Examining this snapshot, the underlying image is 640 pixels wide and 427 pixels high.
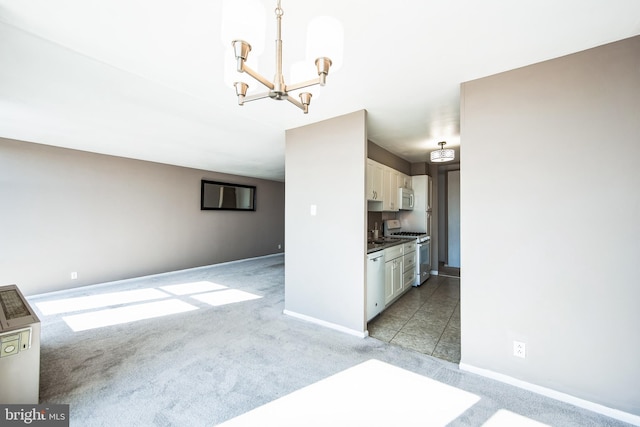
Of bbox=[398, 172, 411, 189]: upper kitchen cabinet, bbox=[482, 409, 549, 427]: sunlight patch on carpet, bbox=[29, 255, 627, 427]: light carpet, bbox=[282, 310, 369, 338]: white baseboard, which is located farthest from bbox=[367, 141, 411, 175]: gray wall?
bbox=[482, 409, 549, 427]: sunlight patch on carpet

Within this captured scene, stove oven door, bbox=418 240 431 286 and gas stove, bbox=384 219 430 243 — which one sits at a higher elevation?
gas stove, bbox=384 219 430 243

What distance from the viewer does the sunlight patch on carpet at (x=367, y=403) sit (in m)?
1.66

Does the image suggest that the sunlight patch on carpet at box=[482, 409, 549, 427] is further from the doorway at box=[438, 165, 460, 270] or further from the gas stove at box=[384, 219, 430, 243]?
the doorway at box=[438, 165, 460, 270]

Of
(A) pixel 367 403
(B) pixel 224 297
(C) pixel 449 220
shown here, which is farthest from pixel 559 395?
(C) pixel 449 220

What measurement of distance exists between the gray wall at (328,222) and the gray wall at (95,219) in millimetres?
3689

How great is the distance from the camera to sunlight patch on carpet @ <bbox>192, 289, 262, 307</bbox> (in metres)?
3.99

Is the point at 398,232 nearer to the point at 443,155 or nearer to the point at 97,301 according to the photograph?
the point at 443,155

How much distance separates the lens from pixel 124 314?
11.3 feet

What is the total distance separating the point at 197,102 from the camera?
108 inches

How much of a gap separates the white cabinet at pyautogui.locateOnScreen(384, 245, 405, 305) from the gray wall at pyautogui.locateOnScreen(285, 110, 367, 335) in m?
0.82

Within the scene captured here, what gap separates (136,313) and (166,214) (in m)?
2.76

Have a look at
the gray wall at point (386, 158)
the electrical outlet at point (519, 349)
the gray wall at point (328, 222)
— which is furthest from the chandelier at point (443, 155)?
the electrical outlet at point (519, 349)

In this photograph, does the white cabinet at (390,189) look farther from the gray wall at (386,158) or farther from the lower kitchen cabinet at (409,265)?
the lower kitchen cabinet at (409,265)

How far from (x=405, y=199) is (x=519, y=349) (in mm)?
3300
